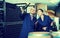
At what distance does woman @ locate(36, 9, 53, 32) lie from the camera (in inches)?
88.6

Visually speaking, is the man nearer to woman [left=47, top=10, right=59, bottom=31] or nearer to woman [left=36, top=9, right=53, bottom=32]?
woman [left=36, top=9, right=53, bottom=32]

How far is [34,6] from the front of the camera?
89.0 inches

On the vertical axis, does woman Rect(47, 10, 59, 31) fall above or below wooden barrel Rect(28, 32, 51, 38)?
above

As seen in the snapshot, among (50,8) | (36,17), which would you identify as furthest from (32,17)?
(50,8)

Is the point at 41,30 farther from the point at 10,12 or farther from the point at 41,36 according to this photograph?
the point at 10,12

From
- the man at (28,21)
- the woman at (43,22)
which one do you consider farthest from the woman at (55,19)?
the man at (28,21)

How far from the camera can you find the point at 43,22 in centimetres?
225

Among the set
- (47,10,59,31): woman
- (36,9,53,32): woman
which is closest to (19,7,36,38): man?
(36,9,53,32): woman

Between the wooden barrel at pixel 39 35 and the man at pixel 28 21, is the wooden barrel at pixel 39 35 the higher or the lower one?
the lower one

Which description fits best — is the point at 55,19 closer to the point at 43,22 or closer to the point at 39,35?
the point at 43,22

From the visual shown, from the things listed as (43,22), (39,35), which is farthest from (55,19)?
(39,35)

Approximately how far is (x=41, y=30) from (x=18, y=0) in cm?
38

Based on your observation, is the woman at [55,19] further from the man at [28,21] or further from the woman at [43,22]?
the man at [28,21]

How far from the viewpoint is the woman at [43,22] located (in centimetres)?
225
